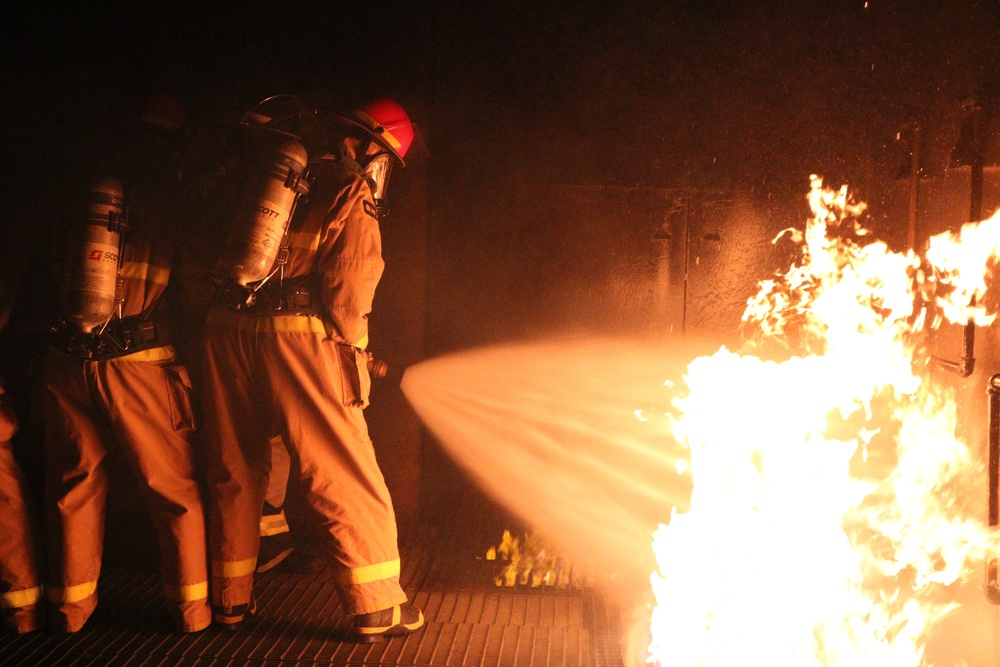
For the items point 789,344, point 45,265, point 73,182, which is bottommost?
point 789,344

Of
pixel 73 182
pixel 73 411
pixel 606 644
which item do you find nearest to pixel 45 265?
pixel 73 182

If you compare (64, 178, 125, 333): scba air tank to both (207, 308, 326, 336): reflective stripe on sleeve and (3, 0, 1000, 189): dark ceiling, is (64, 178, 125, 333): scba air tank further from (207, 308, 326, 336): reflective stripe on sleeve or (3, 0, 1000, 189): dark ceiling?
(3, 0, 1000, 189): dark ceiling

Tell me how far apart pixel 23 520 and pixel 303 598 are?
4.46 ft

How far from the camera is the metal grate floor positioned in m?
3.17

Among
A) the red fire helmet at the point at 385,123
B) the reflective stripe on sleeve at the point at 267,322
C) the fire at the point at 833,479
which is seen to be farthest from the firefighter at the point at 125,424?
the fire at the point at 833,479

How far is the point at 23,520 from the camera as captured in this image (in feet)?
11.3

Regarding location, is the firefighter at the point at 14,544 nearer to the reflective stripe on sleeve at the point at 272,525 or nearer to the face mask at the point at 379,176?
the reflective stripe on sleeve at the point at 272,525

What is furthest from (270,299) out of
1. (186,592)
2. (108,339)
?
(186,592)

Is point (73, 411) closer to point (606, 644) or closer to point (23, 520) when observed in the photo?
point (23, 520)

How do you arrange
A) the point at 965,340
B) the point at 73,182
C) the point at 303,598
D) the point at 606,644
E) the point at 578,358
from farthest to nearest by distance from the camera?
the point at 578,358, the point at 303,598, the point at 73,182, the point at 606,644, the point at 965,340

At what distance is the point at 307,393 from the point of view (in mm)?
3262

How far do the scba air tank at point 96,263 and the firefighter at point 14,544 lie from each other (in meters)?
0.59

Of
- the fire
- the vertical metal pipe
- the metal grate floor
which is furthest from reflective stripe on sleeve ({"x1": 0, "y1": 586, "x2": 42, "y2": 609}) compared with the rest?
the vertical metal pipe

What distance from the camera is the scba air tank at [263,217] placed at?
3.12 meters
